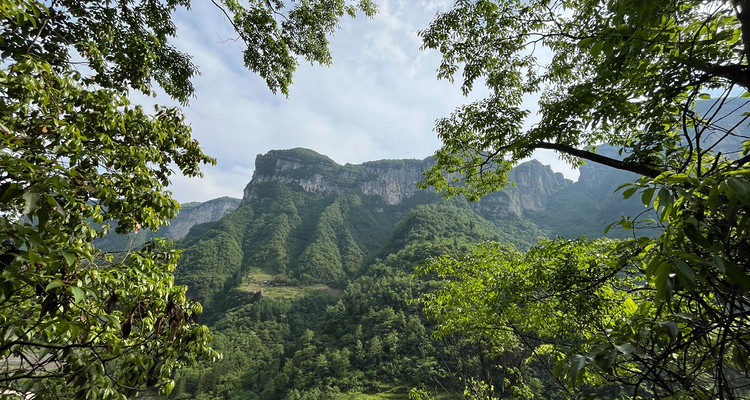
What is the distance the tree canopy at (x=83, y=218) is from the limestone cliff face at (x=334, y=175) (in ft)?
420

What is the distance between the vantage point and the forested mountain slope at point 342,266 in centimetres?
4038

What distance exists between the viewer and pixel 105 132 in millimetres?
2639

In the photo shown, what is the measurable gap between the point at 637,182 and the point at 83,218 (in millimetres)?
3939

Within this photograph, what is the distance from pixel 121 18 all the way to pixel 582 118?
6673mm

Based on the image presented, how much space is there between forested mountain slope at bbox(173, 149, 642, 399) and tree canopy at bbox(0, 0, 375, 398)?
5.60m

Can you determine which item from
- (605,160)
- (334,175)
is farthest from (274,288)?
(605,160)

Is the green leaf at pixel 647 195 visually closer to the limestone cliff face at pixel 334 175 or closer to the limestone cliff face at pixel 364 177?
the limestone cliff face at pixel 364 177

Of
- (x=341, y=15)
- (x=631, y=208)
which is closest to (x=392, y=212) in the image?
(x=631, y=208)

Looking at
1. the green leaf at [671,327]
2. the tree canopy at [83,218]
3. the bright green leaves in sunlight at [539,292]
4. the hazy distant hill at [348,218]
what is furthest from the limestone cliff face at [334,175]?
the green leaf at [671,327]

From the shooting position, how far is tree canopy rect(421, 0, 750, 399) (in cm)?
120

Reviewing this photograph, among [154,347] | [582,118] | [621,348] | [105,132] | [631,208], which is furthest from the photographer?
[631,208]

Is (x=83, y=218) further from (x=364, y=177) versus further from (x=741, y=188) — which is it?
(x=364, y=177)

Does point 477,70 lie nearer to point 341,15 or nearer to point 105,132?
point 341,15

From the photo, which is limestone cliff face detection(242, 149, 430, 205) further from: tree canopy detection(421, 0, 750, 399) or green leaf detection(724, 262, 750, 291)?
green leaf detection(724, 262, 750, 291)
